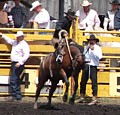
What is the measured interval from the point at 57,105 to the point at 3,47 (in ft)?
8.99

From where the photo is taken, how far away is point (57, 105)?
14859 millimetres

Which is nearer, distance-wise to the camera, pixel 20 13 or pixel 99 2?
pixel 20 13

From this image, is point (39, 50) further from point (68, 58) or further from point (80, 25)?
point (68, 58)

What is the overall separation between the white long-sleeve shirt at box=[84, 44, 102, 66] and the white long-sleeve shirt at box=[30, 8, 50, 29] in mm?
1522

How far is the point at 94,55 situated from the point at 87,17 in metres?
1.40

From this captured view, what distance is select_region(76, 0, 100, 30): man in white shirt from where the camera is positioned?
55.1 feet

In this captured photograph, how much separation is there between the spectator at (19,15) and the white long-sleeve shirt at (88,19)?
1482mm

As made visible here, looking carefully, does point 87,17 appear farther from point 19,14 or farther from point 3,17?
point 3,17

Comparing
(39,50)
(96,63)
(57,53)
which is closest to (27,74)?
(39,50)

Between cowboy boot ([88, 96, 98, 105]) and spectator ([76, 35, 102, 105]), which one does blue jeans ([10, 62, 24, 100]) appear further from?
cowboy boot ([88, 96, 98, 105])

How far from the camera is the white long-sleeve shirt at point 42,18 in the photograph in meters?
16.6

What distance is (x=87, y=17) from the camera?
16.8 metres

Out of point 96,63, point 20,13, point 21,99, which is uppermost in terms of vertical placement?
point 20,13

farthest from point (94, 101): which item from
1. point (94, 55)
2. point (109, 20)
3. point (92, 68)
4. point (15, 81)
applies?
point (109, 20)
